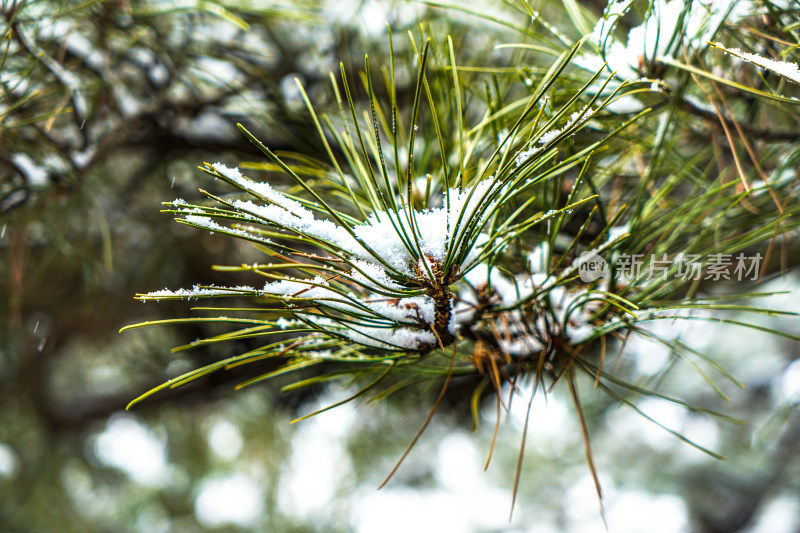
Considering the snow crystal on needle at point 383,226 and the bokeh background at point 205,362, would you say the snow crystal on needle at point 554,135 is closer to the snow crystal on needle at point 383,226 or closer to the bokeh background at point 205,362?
the snow crystal on needle at point 383,226

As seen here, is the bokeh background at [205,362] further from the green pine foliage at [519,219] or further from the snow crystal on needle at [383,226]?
the snow crystal on needle at [383,226]

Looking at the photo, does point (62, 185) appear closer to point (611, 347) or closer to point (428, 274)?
point (428, 274)

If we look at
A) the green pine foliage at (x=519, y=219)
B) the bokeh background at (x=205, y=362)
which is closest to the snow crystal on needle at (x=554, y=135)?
the green pine foliage at (x=519, y=219)

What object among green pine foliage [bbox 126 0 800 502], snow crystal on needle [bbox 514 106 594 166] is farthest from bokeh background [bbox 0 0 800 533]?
snow crystal on needle [bbox 514 106 594 166]

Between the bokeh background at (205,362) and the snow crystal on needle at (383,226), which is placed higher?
the snow crystal on needle at (383,226)

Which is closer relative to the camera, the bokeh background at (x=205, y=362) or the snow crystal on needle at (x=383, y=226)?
the snow crystal on needle at (x=383, y=226)

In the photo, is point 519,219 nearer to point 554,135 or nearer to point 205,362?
point 554,135

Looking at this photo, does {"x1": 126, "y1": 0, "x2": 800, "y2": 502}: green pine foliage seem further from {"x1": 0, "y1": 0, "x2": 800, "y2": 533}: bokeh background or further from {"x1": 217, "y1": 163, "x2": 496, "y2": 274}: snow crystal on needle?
{"x1": 0, "y1": 0, "x2": 800, "y2": 533}: bokeh background

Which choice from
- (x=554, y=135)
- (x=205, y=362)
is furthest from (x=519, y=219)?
(x=205, y=362)

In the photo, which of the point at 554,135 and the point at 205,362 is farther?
the point at 205,362
